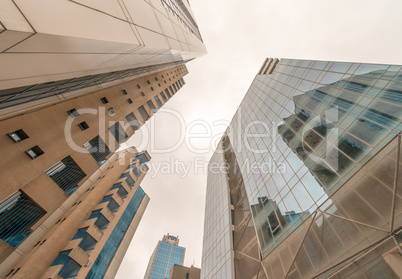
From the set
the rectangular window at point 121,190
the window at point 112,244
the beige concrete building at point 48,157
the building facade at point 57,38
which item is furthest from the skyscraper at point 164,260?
the building facade at point 57,38

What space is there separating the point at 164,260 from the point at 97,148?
457ft

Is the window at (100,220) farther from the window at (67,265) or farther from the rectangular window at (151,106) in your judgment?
the rectangular window at (151,106)

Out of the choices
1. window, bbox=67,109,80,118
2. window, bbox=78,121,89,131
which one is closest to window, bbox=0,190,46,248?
window, bbox=78,121,89,131

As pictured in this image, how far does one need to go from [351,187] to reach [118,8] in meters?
14.3

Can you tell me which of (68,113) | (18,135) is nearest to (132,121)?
(68,113)

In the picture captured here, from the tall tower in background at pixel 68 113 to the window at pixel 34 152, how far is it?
0.15 feet

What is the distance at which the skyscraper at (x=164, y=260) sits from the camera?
4624 inches

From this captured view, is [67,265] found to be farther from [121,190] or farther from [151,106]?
[151,106]

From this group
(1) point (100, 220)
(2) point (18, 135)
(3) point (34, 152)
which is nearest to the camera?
(2) point (18, 135)

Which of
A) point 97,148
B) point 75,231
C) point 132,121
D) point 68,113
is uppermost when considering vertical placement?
point 132,121

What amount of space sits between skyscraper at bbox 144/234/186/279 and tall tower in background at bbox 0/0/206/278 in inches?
4495

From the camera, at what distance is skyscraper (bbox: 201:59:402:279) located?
8.34 meters

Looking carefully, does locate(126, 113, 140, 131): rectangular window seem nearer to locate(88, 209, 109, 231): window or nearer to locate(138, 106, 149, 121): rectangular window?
locate(138, 106, 149, 121): rectangular window

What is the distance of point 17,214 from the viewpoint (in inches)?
399
